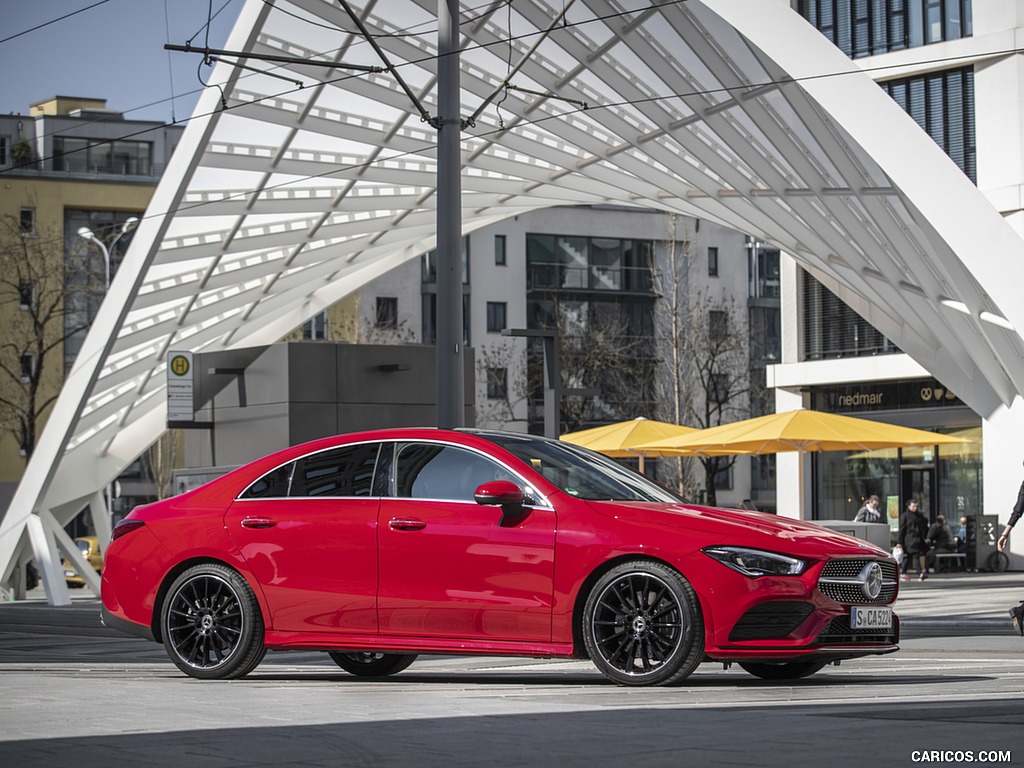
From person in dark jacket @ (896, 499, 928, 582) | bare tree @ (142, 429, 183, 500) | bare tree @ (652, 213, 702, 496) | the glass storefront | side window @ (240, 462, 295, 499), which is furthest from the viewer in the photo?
bare tree @ (142, 429, 183, 500)

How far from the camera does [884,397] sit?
1636 inches

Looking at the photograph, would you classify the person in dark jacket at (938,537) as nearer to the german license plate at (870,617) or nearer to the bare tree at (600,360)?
the bare tree at (600,360)

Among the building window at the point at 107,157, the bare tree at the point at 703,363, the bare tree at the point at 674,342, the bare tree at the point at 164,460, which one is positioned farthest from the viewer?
the building window at the point at 107,157

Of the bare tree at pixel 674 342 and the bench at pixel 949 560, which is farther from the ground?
the bare tree at pixel 674 342

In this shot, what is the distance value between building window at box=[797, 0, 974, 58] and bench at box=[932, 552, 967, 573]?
12.6 metres

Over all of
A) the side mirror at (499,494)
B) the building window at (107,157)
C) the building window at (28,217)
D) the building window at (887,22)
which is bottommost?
the side mirror at (499,494)

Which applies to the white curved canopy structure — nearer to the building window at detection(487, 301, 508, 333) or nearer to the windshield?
the windshield

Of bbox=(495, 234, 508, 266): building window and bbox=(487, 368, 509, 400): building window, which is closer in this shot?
bbox=(487, 368, 509, 400): building window

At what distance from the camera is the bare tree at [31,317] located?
4668cm

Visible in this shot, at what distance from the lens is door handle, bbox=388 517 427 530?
9.42 metres

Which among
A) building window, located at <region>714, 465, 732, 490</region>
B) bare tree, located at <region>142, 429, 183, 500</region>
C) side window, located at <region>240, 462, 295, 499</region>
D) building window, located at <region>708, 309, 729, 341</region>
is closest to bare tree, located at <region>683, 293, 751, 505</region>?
building window, located at <region>708, 309, 729, 341</region>

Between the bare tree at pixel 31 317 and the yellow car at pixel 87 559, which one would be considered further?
the bare tree at pixel 31 317

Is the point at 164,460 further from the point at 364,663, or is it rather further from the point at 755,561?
the point at 755,561

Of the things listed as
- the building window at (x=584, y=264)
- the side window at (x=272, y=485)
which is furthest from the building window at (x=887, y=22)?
the side window at (x=272, y=485)
